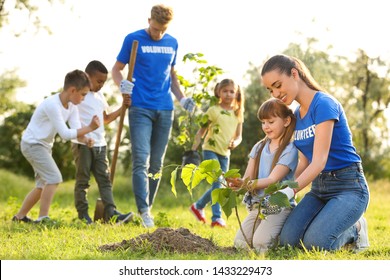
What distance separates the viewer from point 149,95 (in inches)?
253

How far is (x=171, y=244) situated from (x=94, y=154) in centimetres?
268

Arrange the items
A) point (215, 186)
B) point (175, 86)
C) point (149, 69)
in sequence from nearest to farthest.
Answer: point (149, 69) < point (215, 186) < point (175, 86)

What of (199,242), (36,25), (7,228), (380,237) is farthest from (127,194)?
(199,242)

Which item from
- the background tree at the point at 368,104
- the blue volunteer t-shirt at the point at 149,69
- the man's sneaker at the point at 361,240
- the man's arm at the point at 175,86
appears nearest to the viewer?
the man's sneaker at the point at 361,240

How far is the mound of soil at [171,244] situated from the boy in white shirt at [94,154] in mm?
2271

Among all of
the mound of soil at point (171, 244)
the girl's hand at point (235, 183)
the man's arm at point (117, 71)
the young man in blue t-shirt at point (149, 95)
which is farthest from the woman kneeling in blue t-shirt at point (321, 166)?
the man's arm at point (117, 71)

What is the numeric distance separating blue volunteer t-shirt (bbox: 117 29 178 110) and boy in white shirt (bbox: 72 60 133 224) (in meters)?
0.36

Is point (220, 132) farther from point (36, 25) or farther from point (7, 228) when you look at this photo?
point (36, 25)

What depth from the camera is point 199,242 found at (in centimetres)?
433

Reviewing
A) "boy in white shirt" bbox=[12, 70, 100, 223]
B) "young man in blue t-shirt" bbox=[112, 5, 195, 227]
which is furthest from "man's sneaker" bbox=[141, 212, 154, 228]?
"boy in white shirt" bbox=[12, 70, 100, 223]

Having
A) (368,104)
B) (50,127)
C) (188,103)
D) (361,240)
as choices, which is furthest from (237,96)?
(368,104)

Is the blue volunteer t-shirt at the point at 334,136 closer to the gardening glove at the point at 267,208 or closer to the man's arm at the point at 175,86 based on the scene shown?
the gardening glove at the point at 267,208

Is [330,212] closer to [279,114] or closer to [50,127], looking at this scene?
[279,114]

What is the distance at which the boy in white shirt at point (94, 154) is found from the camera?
6.62m
